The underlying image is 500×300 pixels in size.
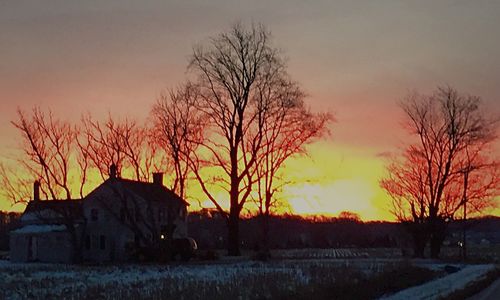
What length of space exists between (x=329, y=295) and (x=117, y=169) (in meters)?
40.4

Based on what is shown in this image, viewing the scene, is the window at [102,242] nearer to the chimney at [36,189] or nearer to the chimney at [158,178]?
the chimney at [36,189]

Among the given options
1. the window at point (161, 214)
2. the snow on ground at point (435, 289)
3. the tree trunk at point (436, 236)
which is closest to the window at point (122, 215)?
the window at point (161, 214)

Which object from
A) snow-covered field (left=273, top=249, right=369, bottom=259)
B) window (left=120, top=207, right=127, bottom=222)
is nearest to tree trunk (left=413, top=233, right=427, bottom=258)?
snow-covered field (left=273, top=249, right=369, bottom=259)

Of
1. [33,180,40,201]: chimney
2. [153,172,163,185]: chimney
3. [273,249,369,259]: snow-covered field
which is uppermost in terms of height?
[153,172,163,185]: chimney

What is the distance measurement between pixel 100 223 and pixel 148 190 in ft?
24.6

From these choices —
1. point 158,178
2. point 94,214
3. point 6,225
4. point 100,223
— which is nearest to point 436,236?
point 158,178

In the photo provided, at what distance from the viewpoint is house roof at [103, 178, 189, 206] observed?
60719mm

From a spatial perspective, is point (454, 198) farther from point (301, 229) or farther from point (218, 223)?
point (301, 229)

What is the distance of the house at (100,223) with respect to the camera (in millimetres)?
61688

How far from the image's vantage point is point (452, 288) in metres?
28.0

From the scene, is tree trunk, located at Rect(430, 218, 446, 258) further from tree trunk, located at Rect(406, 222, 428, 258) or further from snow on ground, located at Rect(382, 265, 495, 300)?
snow on ground, located at Rect(382, 265, 495, 300)

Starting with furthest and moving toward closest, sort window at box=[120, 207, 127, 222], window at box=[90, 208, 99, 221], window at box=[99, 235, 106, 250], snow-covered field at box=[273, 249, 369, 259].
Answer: window at box=[90, 208, 99, 221] → window at box=[99, 235, 106, 250] → snow-covered field at box=[273, 249, 369, 259] → window at box=[120, 207, 127, 222]

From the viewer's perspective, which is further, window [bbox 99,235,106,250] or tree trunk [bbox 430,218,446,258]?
window [bbox 99,235,106,250]

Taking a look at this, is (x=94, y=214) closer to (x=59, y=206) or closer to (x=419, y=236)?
(x=59, y=206)
